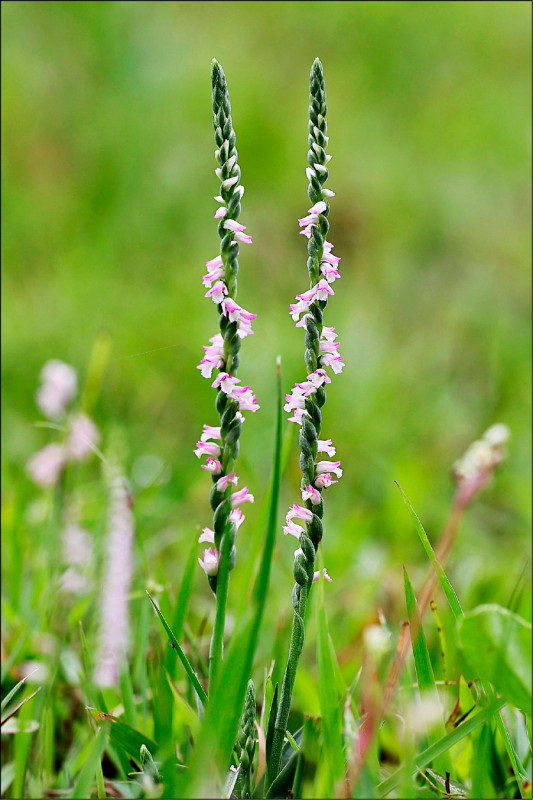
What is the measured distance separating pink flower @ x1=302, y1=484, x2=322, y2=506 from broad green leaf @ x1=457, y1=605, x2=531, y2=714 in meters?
0.19

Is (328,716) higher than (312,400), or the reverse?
(312,400)

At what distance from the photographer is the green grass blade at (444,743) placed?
2.53 ft

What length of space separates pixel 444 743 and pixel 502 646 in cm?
14

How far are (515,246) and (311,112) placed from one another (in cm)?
309

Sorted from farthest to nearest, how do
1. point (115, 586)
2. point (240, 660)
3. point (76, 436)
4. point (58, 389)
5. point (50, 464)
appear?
point (58, 389)
point (50, 464)
point (76, 436)
point (115, 586)
point (240, 660)

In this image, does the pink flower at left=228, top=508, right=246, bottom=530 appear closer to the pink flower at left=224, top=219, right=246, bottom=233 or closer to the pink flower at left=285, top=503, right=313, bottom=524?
the pink flower at left=285, top=503, right=313, bottom=524

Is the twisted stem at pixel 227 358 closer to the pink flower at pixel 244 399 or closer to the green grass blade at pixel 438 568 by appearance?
the pink flower at pixel 244 399

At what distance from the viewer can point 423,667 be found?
34.0 inches

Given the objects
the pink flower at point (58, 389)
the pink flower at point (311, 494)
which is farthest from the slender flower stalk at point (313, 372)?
the pink flower at point (58, 389)

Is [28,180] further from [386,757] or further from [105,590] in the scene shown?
[386,757]

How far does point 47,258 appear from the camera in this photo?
10.6 ft

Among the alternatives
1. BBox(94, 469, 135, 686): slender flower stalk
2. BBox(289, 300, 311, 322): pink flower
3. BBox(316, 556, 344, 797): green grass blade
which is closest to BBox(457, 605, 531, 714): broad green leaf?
BBox(316, 556, 344, 797): green grass blade

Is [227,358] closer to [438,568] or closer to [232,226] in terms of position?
[232,226]

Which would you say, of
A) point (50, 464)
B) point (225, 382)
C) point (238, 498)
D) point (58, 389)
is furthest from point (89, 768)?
point (58, 389)
